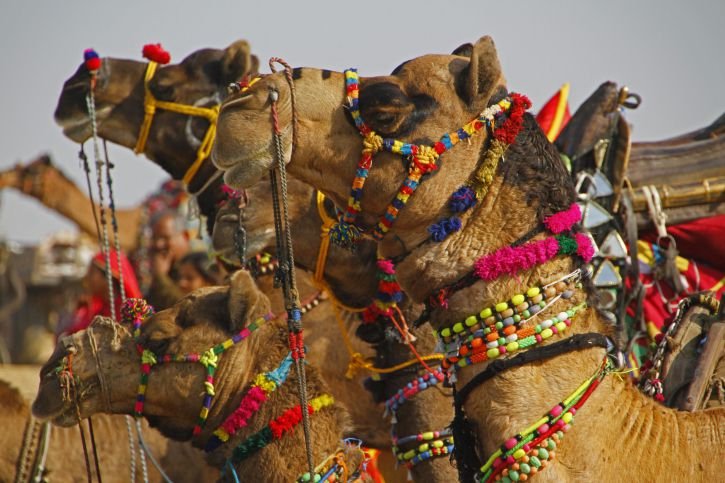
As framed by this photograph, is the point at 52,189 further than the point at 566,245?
Yes

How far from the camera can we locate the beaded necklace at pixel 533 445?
10.8 feet

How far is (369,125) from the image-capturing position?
11.3 feet

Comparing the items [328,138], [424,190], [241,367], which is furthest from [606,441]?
[241,367]

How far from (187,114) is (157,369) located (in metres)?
1.97

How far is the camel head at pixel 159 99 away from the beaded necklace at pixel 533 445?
3.03m

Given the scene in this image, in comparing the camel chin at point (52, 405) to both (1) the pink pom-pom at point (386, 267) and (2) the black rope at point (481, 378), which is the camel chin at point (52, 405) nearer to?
(1) the pink pom-pom at point (386, 267)

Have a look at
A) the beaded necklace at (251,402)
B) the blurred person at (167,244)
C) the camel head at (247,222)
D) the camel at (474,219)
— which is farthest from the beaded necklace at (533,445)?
the blurred person at (167,244)

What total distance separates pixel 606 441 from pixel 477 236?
2.54 ft

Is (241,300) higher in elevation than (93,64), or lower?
lower

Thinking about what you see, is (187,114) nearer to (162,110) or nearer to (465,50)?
(162,110)

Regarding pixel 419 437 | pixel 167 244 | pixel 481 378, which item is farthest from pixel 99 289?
pixel 481 378

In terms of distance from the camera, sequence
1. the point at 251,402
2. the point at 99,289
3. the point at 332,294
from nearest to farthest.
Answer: the point at 251,402 → the point at 332,294 → the point at 99,289

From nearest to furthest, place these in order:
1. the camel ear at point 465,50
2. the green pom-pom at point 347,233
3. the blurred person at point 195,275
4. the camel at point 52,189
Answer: the green pom-pom at point 347,233 < the camel ear at point 465,50 < the blurred person at point 195,275 < the camel at point 52,189

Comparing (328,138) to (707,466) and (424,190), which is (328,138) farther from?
(707,466)
